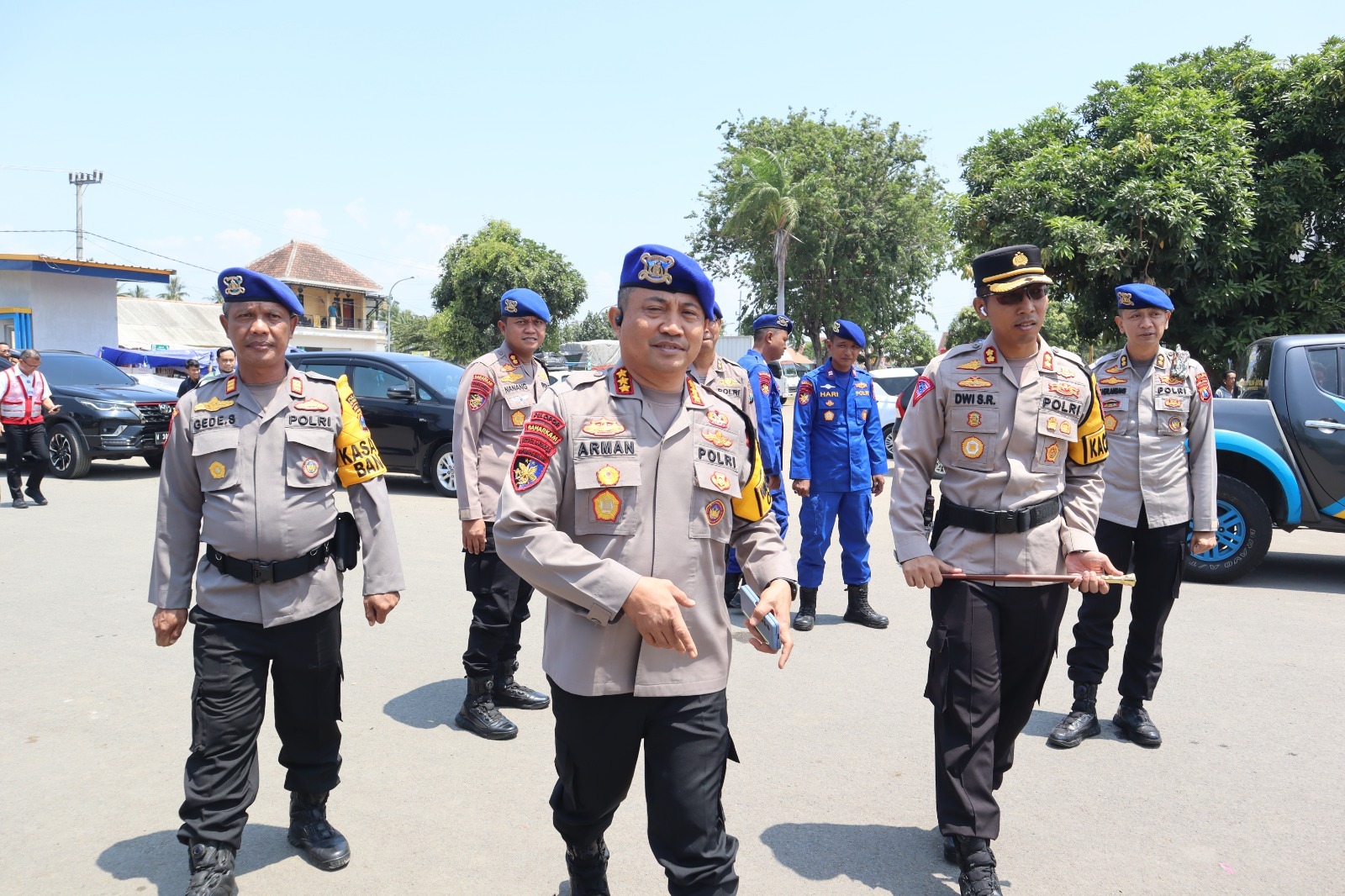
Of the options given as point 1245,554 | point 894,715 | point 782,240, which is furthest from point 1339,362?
point 782,240

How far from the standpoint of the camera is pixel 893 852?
338 cm

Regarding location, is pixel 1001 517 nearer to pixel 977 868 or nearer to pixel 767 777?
pixel 977 868

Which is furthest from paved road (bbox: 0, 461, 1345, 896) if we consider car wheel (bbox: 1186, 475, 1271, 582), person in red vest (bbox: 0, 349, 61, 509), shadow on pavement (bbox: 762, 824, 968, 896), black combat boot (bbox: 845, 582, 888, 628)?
person in red vest (bbox: 0, 349, 61, 509)

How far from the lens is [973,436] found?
10.9 ft

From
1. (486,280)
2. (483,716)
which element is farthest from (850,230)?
(483,716)

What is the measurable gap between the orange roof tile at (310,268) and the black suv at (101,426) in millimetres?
40582

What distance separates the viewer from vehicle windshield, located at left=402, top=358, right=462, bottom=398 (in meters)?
12.2

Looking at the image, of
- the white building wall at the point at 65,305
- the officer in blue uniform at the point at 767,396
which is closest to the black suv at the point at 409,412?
the officer in blue uniform at the point at 767,396

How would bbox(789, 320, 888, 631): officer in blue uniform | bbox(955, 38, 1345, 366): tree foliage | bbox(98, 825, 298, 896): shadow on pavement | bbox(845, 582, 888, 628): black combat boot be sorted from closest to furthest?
bbox(98, 825, 298, 896): shadow on pavement
bbox(845, 582, 888, 628): black combat boot
bbox(789, 320, 888, 631): officer in blue uniform
bbox(955, 38, 1345, 366): tree foliage

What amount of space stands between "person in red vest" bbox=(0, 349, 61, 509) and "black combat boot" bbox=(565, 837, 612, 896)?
34.3 ft

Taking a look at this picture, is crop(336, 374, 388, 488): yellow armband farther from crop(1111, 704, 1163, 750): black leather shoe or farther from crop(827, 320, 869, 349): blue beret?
crop(827, 320, 869, 349): blue beret

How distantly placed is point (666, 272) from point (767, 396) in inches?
168

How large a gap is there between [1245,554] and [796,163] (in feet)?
110

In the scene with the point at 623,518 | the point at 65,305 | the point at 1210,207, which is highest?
the point at 1210,207
